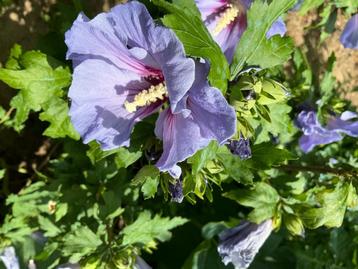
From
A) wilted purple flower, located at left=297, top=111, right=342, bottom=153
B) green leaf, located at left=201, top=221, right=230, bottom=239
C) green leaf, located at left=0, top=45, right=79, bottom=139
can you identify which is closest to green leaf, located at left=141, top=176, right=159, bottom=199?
green leaf, located at left=0, top=45, right=79, bottom=139

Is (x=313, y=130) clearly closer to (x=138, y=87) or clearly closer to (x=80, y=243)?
(x=138, y=87)

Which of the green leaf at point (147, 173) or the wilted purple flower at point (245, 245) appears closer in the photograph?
the green leaf at point (147, 173)

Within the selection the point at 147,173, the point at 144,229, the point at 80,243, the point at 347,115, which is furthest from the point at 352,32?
the point at 80,243

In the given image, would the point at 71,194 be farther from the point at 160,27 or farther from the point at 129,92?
the point at 160,27

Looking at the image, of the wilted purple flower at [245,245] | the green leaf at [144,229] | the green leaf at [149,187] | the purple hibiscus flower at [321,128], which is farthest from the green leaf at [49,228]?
the purple hibiscus flower at [321,128]

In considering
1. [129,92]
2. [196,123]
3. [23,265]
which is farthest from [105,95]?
[23,265]

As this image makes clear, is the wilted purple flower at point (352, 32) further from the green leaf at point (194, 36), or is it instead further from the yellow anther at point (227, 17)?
the green leaf at point (194, 36)
